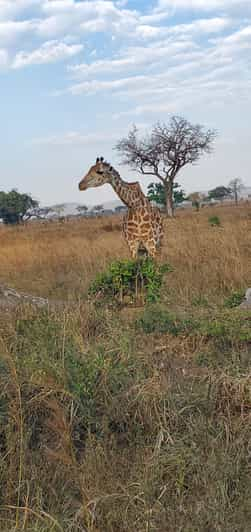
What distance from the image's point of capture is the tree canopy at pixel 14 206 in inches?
1843

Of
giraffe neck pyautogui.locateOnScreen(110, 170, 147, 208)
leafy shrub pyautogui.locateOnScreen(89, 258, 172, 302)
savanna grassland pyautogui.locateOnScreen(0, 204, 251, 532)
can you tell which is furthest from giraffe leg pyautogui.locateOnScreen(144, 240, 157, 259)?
savanna grassland pyautogui.locateOnScreen(0, 204, 251, 532)

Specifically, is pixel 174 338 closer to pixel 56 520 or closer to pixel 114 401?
pixel 114 401

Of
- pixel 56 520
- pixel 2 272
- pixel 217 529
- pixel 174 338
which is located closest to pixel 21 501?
pixel 56 520

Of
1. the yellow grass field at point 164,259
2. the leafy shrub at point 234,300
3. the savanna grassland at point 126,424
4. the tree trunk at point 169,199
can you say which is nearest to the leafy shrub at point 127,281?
the yellow grass field at point 164,259

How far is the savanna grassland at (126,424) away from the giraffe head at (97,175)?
436cm

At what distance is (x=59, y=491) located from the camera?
8.38 feet

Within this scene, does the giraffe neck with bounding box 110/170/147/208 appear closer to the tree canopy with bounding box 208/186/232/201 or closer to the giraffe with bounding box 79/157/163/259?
the giraffe with bounding box 79/157/163/259

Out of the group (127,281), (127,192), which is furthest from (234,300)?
(127,192)

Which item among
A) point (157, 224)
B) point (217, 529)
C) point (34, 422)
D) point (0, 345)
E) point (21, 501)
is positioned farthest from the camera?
point (157, 224)

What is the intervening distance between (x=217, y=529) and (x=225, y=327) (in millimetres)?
2131

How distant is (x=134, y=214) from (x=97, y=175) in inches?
35.3

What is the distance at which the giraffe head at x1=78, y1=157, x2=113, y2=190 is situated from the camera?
8.67m

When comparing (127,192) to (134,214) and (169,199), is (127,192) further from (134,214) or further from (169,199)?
(169,199)

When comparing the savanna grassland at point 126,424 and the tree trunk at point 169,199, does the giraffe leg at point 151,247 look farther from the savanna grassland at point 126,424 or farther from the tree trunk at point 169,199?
the tree trunk at point 169,199
